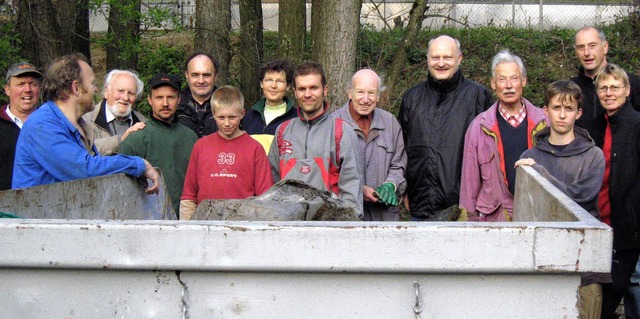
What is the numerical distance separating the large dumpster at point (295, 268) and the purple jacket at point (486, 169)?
290 centimetres

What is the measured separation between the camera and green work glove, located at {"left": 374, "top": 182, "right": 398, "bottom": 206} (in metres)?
5.47

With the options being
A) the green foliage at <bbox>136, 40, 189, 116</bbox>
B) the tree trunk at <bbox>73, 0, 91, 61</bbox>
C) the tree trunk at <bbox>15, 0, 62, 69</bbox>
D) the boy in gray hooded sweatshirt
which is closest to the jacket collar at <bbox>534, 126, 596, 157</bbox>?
the boy in gray hooded sweatshirt

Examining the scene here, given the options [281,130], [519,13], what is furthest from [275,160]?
[519,13]

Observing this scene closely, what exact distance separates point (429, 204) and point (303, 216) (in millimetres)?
2538

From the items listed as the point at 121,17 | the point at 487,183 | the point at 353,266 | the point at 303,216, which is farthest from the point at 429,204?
the point at 121,17

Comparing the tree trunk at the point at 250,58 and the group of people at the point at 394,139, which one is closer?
the group of people at the point at 394,139

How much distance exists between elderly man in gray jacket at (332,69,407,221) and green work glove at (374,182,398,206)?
45mm

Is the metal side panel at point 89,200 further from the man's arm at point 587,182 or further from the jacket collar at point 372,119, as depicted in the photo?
the man's arm at point 587,182

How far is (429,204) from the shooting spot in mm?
5828

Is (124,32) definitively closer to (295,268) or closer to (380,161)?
(380,161)

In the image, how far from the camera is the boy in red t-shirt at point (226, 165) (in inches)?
195

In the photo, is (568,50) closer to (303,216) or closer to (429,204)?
(429,204)

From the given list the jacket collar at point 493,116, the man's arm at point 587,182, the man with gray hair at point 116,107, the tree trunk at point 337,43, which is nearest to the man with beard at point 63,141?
the man with gray hair at point 116,107

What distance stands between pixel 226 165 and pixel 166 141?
0.71 m
